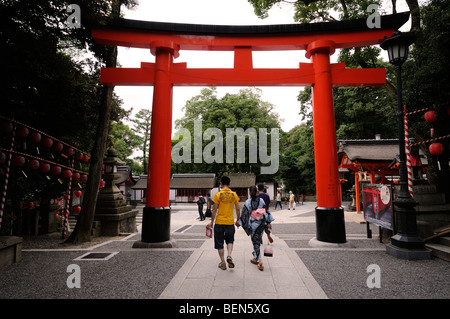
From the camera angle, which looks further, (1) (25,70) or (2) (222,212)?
(1) (25,70)

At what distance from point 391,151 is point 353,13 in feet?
23.8

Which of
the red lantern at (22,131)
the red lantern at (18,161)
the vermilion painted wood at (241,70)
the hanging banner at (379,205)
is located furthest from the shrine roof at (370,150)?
the red lantern at (18,161)

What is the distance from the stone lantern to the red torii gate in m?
2.90

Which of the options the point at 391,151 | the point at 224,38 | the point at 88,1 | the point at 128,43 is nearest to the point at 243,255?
the point at 224,38

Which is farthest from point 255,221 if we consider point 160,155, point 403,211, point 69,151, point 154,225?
point 69,151

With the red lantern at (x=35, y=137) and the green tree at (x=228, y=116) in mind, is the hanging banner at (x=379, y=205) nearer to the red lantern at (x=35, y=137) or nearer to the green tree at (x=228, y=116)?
the red lantern at (x=35, y=137)

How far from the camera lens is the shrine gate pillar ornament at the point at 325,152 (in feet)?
18.9

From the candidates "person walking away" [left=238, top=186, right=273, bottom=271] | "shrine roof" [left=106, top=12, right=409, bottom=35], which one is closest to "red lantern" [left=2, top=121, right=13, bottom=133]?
"shrine roof" [left=106, top=12, right=409, bottom=35]

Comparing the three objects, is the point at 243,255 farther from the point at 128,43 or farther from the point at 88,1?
the point at 88,1

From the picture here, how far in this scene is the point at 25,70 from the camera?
5043 millimetres

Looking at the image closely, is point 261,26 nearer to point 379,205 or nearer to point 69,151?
point 379,205

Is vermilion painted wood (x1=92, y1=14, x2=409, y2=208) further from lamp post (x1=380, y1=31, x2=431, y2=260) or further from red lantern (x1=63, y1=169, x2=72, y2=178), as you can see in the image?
red lantern (x1=63, y1=169, x2=72, y2=178)

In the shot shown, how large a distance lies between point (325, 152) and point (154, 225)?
4957mm

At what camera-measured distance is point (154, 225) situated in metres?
5.80
